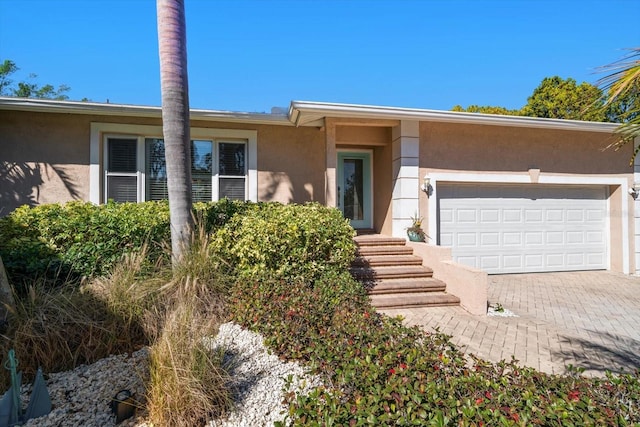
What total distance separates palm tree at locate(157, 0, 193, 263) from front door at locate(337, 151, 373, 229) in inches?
203

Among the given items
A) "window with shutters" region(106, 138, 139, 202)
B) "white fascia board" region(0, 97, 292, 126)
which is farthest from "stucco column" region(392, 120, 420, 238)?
"window with shutters" region(106, 138, 139, 202)

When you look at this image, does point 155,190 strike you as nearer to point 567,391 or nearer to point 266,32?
point 266,32

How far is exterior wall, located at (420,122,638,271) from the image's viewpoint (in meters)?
7.79

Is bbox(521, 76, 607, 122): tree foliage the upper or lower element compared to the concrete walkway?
upper

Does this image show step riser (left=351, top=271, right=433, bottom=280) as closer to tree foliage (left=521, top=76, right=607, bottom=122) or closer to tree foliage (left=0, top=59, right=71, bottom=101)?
tree foliage (left=521, top=76, right=607, bottom=122)

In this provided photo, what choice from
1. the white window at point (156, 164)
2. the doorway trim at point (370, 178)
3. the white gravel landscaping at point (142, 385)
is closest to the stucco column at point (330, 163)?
the doorway trim at point (370, 178)

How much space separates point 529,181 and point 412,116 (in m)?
3.89

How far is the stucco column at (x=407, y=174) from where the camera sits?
7523 millimetres

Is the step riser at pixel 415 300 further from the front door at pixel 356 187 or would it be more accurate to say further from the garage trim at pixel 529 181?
the front door at pixel 356 187

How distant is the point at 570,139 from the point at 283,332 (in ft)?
31.6

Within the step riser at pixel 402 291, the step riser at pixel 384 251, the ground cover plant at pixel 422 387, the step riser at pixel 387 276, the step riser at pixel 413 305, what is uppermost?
the step riser at pixel 384 251

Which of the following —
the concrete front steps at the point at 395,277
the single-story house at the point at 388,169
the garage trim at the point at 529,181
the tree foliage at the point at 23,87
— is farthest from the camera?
the tree foliage at the point at 23,87

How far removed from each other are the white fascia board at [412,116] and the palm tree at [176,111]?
264 centimetres

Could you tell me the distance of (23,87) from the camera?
2069 centimetres
